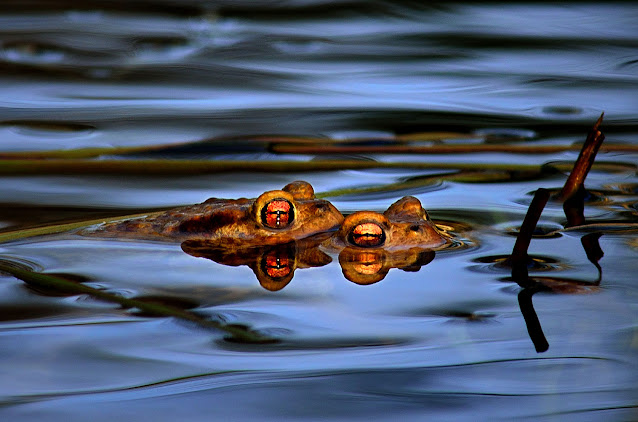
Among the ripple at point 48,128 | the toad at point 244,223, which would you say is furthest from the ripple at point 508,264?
the ripple at point 48,128

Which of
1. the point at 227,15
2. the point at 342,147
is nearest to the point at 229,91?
the point at 342,147

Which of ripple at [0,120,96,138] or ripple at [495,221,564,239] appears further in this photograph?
ripple at [0,120,96,138]

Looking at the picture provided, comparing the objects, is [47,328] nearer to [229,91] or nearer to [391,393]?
[391,393]

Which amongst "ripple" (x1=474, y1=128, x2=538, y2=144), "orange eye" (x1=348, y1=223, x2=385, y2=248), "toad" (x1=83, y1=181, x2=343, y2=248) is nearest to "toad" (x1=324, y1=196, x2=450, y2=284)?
"orange eye" (x1=348, y1=223, x2=385, y2=248)

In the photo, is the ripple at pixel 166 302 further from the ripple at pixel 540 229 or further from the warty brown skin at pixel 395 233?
the ripple at pixel 540 229

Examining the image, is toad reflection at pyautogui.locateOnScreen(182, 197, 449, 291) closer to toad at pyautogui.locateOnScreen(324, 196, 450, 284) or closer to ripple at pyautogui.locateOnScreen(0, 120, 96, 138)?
toad at pyautogui.locateOnScreen(324, 196, 450, 284)
